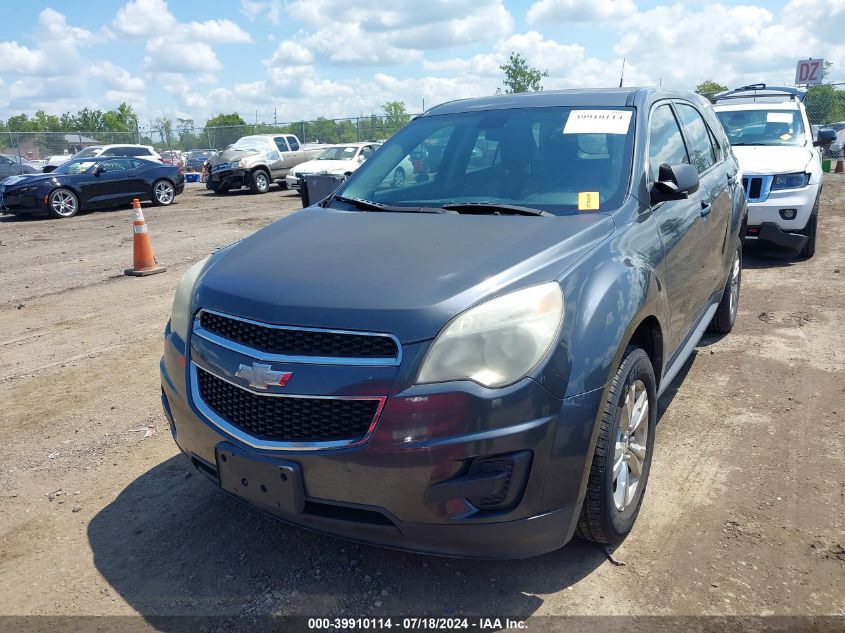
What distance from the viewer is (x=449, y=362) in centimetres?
230

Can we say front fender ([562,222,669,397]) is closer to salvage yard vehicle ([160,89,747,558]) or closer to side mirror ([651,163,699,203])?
salvage yard vehicle ([160,89,747,558])

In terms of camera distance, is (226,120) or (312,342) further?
(226,120)

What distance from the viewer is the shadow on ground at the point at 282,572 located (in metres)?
2.64

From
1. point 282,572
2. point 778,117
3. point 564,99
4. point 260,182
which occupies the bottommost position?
point 282,572

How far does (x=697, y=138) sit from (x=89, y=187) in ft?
51.3

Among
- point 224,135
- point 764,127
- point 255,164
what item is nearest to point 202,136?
point 224,135

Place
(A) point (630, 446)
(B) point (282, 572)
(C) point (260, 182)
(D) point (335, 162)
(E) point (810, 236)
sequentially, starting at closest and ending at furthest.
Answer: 1. (B) point (282, 572)
2. (A) point (630, 446)
3. (E) point (810, 236)
4. (D) point (335, 162)
5. (C) point (260, 182)

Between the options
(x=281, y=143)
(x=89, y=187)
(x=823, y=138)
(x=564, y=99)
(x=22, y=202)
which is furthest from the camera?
(x=281, y=143)

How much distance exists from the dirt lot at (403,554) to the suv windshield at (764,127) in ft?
14.1

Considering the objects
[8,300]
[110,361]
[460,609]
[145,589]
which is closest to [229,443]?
[145,589]

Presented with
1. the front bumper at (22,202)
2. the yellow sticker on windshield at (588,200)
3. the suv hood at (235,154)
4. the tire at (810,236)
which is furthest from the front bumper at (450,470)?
the suv hood at (235,154)

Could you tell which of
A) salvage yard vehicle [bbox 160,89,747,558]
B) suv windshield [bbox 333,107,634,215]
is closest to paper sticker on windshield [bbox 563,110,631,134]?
suv windshield [bbox 333,107,634,215]

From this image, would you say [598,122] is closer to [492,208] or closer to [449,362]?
[492,208]

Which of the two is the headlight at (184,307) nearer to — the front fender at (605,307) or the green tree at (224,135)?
the front fender at (605,307)
